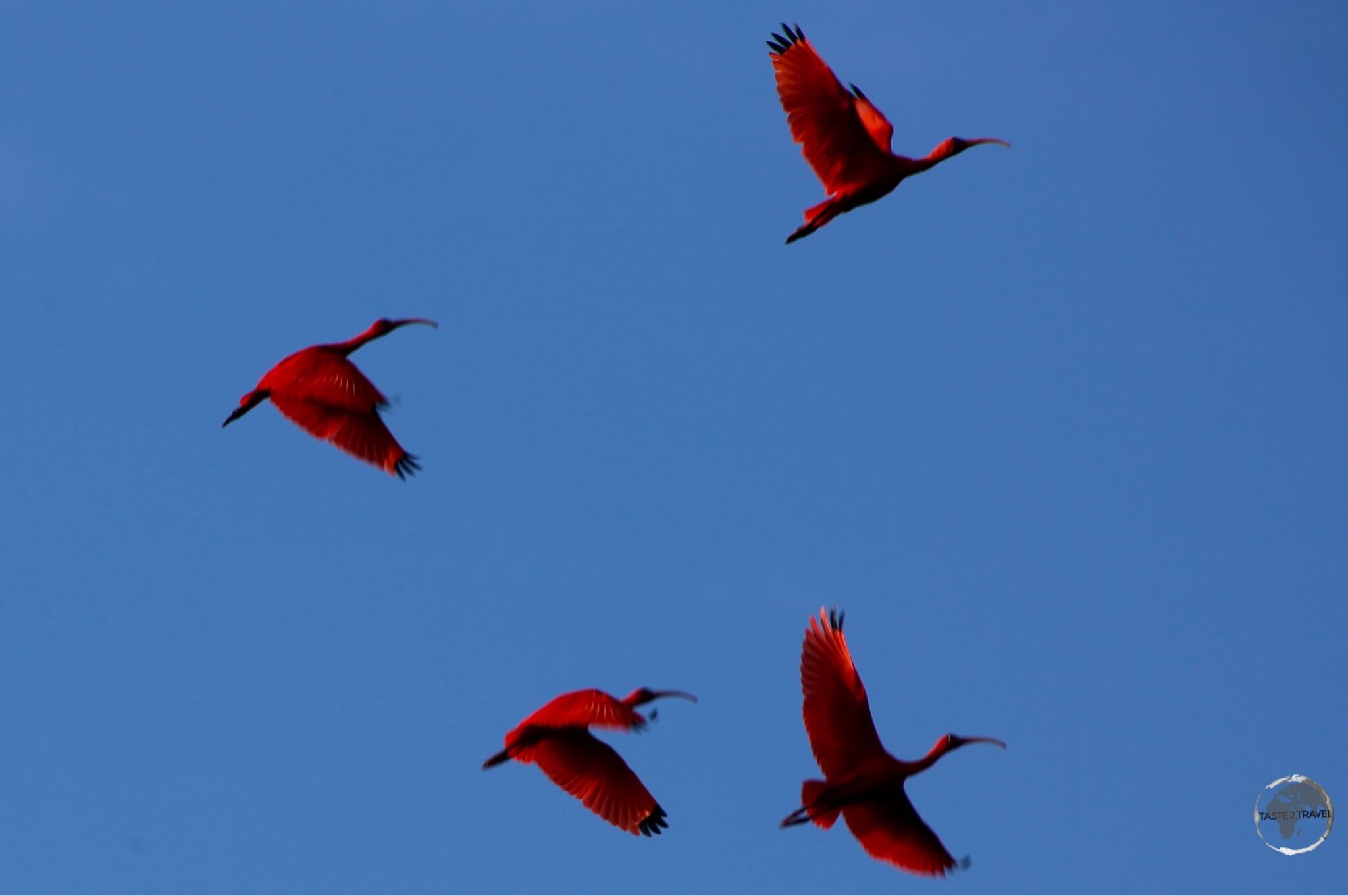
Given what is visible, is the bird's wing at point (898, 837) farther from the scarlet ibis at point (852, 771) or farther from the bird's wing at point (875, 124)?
the bird's wing at point (875, 124)

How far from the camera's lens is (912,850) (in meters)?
28.0

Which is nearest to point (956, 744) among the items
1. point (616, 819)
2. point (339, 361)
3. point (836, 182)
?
point (616, 819)

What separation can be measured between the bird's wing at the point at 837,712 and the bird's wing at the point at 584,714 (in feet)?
7.06

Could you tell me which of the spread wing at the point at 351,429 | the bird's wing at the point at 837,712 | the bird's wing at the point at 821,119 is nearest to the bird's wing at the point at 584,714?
the bird's wing at the point at 837,712

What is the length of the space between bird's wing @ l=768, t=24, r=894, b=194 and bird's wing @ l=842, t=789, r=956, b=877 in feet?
23.8

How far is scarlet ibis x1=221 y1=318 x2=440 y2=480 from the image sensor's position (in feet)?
98.1

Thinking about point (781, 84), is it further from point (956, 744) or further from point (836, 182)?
point (956, 744)

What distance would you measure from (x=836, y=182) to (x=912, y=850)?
25.6ft

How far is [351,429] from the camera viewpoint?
99.6 ft

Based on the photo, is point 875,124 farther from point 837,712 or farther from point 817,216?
point 837,712

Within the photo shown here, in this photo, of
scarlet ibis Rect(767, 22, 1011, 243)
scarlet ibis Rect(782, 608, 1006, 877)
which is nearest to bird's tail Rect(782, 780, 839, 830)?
scarlet ibis Rect(782, 608, 1006, 877)

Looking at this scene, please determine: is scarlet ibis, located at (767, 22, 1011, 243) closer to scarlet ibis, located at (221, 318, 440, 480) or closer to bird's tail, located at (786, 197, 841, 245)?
bird's tail, located at (786, 197, 841, 245)

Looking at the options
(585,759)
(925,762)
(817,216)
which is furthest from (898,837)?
(817,216)

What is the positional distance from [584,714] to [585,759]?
6.24 feet
